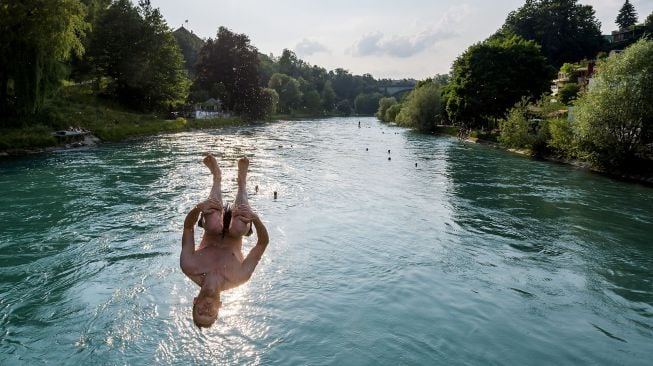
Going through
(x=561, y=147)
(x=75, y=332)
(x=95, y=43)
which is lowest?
(x=75, y=332)

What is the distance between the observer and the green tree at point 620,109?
3819 cm

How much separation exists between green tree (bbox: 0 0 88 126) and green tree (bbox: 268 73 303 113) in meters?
123

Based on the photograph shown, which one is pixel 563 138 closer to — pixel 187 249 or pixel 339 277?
pixel 339 277

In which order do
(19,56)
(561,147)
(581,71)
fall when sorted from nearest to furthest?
(19,56), (561,147), (581,71)

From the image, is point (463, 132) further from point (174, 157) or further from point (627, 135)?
point (174, 157)

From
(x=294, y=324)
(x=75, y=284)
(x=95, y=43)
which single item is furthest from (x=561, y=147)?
(x=95, y=43)

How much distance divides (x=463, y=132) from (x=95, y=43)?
2627 inches

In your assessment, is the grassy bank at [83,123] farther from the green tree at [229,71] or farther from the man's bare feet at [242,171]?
the man's bare feet at [242,171]

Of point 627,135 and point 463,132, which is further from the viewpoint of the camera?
point 463,132

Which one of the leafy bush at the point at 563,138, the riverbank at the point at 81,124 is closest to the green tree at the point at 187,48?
the riverbank at the point at 81,124

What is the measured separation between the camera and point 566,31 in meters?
133

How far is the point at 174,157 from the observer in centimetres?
4391

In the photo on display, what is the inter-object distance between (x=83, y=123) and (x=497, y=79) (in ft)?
205

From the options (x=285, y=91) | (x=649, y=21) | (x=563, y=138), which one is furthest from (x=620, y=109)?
(x=285, y=91)
